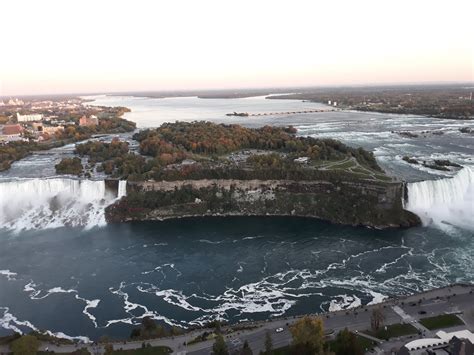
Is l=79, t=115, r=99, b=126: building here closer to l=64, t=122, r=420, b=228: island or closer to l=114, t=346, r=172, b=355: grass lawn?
l=64, t=122, r=420, b=228: island

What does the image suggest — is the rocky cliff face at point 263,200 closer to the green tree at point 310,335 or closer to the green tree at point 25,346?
the green tree at point 310,335

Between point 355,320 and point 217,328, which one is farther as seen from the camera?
point 355,320

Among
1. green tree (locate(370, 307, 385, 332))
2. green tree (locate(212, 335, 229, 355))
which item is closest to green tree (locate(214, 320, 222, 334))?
green tree (locate(212, 335, 229, 355))

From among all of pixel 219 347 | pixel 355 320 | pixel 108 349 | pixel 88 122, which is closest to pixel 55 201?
pixel 108 349

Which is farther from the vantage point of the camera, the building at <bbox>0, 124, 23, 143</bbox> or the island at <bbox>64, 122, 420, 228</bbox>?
the building at <bbox>0, 124, 23, 143</bbox>

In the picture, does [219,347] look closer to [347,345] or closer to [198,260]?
[347,345]

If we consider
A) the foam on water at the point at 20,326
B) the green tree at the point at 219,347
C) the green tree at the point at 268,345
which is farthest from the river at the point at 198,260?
the green tree at the point at 219,347
